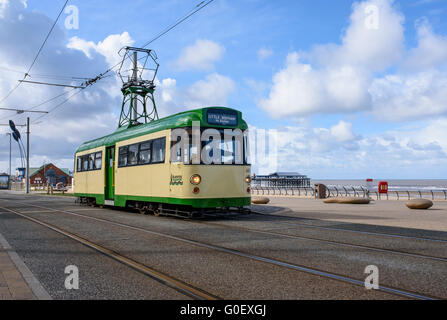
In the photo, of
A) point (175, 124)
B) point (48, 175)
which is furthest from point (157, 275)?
point (48, 175)

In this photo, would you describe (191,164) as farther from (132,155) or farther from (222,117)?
(132,155)

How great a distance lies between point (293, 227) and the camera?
11641 mm

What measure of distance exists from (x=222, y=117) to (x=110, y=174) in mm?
7361

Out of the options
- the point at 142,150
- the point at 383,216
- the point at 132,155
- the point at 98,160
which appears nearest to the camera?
the point at 383,216

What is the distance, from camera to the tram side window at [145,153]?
1535 centimetres

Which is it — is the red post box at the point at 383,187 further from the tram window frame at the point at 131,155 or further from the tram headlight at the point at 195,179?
the tram headlight at the point at 195,179

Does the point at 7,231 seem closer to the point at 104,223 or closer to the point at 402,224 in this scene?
the point at 104,223

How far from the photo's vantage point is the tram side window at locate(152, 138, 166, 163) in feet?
46.8

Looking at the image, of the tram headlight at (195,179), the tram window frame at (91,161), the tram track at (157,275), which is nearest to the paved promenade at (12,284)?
the tram track at (157,275)

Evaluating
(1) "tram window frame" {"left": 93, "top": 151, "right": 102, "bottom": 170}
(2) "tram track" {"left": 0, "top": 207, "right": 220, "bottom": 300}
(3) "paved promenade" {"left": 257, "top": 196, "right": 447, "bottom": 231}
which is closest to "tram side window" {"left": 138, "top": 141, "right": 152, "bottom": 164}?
(1) "tram window frame" {"left": 93, "top": 151, "right": 102, "bottom": 170}

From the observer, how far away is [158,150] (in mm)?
14633

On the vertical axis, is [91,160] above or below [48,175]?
A: below

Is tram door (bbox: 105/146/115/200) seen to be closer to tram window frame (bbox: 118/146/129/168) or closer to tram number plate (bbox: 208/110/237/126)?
tram window frame (bbox: 118/146/129/168)

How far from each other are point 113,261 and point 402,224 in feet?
29.0
